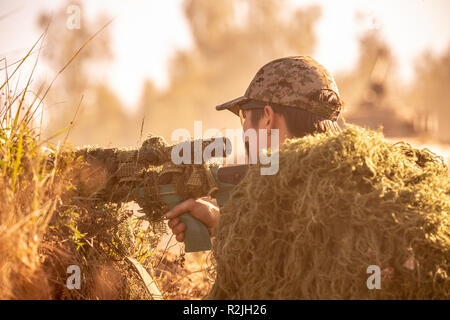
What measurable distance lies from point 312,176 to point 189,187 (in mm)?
1194

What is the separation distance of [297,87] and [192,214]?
119 centimetres

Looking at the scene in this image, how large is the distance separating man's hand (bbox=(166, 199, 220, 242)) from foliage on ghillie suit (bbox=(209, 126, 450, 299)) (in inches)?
31.8

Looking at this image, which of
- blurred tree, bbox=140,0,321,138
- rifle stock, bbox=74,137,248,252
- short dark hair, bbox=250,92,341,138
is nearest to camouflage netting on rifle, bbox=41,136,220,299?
rifle stock, bbox=74,137,248,252

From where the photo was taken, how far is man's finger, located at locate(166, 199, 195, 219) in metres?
3.26

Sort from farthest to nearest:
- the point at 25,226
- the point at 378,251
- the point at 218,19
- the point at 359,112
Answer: the point at 218,19, the point at 359,112, the point at 25,226, the point at 378,251

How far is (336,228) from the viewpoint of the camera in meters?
2.27

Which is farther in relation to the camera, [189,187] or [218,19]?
[218,19]

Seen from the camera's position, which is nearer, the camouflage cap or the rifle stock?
the rifle stock

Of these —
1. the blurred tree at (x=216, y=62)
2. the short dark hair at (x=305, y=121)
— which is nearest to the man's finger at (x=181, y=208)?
the short dark hair at (x=305, y=121)

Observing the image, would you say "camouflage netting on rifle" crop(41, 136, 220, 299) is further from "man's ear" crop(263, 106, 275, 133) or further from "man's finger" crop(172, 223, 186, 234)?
"man's ear" crop(263, 106, 275, 133)

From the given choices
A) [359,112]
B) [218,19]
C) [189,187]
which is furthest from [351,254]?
[218,19]

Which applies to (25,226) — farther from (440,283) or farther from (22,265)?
(440,283)

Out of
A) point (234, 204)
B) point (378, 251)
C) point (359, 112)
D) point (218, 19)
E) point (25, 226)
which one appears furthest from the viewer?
point (218, 19)

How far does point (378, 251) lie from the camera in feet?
7.20
